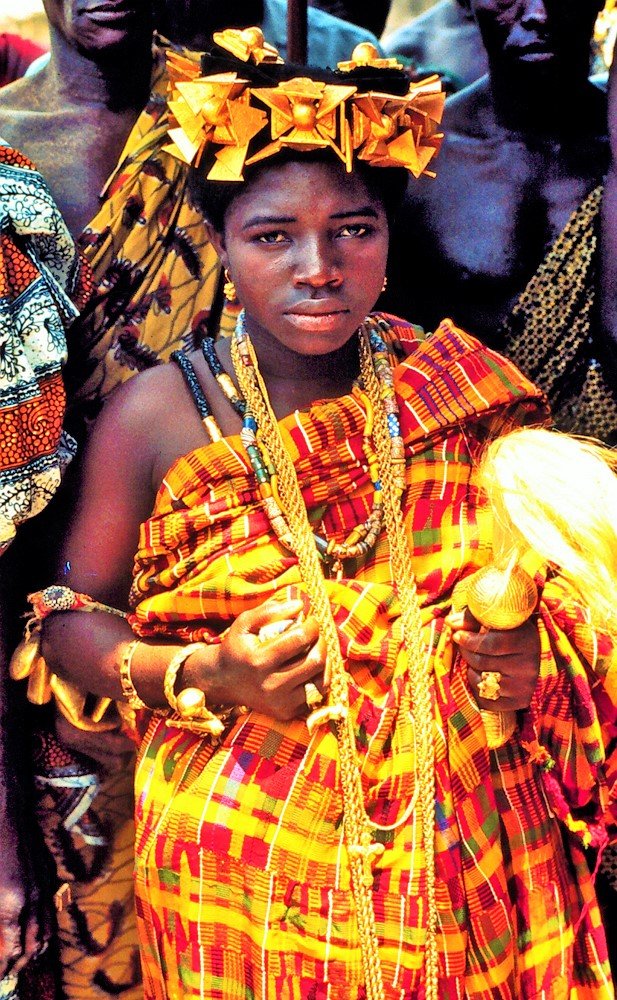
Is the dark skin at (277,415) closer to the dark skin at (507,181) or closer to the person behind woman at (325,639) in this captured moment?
the person behind woman at (325,639)

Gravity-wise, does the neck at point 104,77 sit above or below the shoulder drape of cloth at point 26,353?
above

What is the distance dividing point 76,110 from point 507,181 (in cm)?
93

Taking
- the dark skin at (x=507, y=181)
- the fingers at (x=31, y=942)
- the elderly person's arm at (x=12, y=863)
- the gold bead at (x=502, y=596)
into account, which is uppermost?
the dark skin at (x=507, y=181)

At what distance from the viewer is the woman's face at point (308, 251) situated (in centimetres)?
179

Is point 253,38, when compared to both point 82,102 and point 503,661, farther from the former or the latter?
point 503,661

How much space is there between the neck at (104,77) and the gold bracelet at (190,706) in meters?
1.19

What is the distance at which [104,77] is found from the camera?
2.33 m

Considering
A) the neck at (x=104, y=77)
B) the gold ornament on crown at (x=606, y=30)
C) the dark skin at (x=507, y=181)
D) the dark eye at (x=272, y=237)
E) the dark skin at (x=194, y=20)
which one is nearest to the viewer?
the dark eye at (x=272, y=237)

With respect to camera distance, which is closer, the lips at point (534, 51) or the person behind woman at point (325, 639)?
the person behind woman at point (325, 639)

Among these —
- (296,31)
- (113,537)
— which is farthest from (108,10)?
(113,537)

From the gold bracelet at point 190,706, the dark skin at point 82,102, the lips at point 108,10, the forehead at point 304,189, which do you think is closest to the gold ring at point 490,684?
the gold bracelet at point 190,706

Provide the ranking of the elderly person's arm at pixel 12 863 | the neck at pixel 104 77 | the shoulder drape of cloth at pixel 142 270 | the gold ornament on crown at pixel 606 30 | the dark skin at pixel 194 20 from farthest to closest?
the gold ornament on crown at pixel 606 30 < the dark skin at pixel 194 20 < the neck at pixel 104 77 < the shoulder drape of cloth at pixel 142 270 < the elderly person's arm at pixel 12 863

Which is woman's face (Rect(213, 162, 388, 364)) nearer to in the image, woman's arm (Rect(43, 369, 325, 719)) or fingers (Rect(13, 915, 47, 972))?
woman's arm (Rect(43, 369, 325, 719))

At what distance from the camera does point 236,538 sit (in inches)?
72.4
